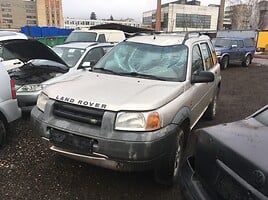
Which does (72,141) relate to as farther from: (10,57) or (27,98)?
(10,57)

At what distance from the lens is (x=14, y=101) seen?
4.50 m

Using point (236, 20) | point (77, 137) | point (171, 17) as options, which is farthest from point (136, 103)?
point (171, 17)

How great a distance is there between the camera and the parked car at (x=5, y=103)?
14.0ft

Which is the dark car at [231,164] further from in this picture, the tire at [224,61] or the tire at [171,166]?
the tire at [224,61]

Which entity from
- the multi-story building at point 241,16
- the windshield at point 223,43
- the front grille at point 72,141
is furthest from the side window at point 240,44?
the multi-story building at point 241,16

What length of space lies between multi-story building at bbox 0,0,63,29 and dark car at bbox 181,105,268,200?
7188cm

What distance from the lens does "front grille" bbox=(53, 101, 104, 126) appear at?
2984 millimetres

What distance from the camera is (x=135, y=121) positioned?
2.94m

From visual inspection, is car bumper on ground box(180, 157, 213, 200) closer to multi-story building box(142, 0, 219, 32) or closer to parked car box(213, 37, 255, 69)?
parked car box(213, 37, 255, 69)

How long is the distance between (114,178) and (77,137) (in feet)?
2.94

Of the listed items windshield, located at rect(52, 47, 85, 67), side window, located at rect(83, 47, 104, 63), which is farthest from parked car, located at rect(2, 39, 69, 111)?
side window, located at rect(83, 47, 104, 63)

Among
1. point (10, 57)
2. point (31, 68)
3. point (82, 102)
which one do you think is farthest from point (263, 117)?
point (10, 57)

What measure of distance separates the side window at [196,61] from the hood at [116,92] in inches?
28.0

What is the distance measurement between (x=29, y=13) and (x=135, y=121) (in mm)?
79021
